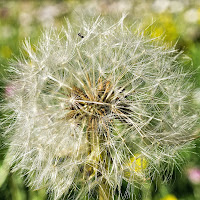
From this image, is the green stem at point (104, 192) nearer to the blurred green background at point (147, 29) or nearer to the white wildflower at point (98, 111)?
the white wildflower at point (98, 111)

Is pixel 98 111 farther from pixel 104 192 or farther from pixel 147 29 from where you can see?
pixel 147 29

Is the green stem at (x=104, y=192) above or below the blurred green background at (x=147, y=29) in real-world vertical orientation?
below

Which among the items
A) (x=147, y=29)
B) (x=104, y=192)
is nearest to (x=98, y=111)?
(x=104, y=192)

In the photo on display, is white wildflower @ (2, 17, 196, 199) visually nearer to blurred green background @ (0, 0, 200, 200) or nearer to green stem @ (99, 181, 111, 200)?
green stem @ (99, 181, 111, 200)

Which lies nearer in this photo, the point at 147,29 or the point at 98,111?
the point at 98,111

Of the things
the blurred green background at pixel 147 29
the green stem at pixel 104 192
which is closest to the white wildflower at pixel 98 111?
the green stem at pixel 104 192
